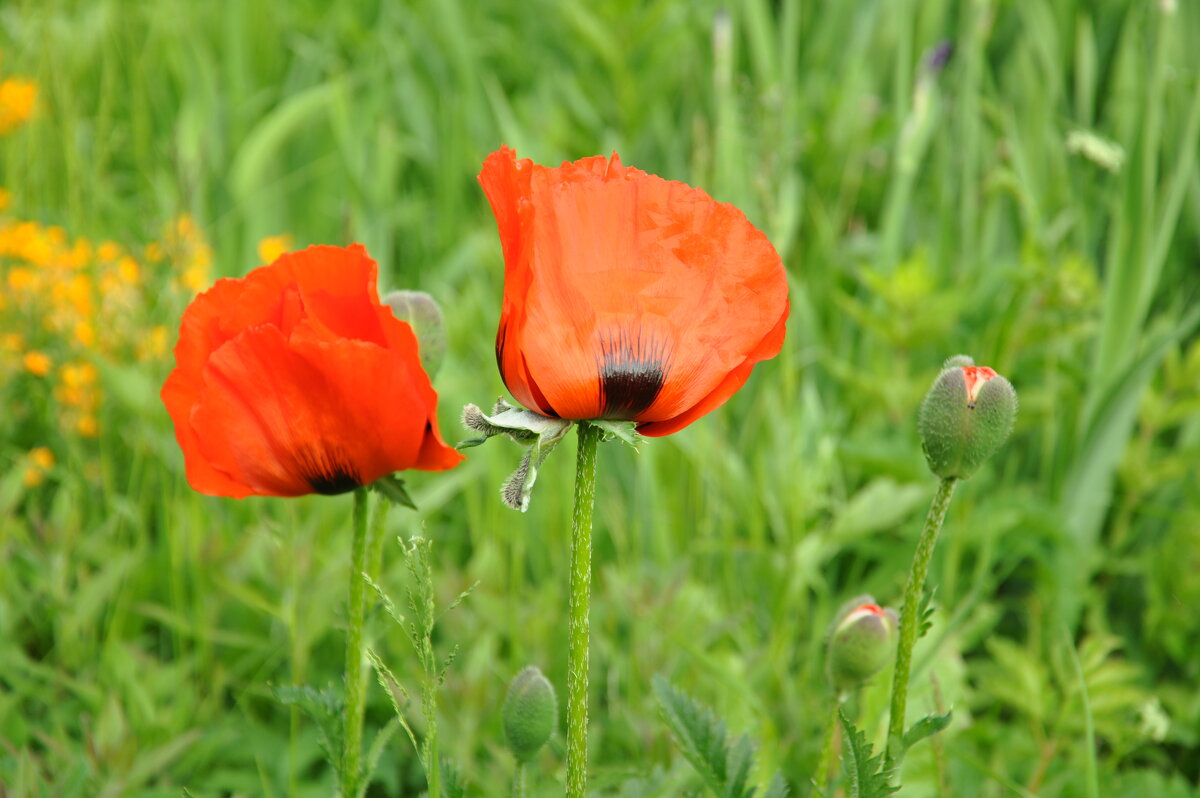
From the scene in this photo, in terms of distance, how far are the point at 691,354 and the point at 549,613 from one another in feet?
3.37

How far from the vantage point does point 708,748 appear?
3.15 ft

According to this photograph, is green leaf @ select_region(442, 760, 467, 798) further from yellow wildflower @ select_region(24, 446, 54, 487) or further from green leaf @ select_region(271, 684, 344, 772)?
yellow wildflower @ select_region(24, 446, 54, 487)

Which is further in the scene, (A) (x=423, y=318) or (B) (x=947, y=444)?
(A) (x=423, y=318)

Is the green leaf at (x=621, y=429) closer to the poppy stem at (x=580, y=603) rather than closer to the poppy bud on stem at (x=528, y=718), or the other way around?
the poppy stem at (x=580, y=603)

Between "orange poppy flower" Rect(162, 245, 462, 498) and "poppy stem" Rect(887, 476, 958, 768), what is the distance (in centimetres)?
36

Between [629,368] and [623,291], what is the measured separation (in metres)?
0.05

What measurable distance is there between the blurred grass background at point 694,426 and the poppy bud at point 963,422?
33 centimetres

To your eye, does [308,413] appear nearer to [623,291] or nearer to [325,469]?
[325,469]

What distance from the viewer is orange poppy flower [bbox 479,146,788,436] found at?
2.64 feet

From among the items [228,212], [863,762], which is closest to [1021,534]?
[863,762]

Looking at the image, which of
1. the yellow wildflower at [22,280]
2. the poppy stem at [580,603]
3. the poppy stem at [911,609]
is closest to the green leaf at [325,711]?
the poppy stem at [580,603]

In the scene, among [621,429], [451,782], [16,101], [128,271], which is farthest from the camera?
[16,101]

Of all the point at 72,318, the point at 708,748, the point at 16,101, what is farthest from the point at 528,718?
the point at 16,101

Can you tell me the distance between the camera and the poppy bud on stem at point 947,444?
895 mm
